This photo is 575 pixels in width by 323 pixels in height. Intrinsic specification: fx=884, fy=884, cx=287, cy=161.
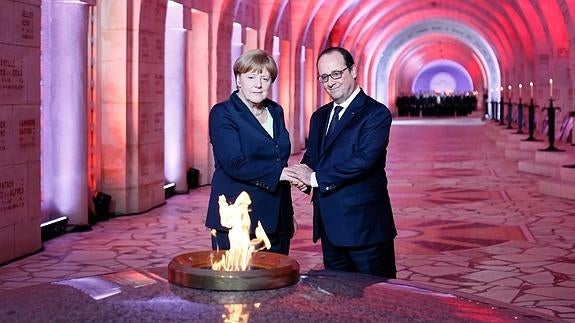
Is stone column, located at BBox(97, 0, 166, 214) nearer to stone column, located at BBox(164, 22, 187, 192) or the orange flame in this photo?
stone column, located at BBox(164, 22, 187, 192)

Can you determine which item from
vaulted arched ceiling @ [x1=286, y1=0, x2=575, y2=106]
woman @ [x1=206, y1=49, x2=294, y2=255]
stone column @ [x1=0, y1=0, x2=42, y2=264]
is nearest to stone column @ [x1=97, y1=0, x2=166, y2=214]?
stone column @ [x1=0, y1=0, x2=42, y2=264]

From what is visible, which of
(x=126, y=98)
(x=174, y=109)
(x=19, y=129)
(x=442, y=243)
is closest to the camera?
(x=19, y=129)

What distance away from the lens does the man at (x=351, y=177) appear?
13.5ft

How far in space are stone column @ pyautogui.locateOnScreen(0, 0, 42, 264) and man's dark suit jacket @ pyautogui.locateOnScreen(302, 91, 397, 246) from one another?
420 cm

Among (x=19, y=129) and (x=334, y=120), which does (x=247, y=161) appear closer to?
(x=334, y=120)

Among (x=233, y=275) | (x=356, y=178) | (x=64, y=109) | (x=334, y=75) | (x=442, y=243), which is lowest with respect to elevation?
(x=442, y=243)

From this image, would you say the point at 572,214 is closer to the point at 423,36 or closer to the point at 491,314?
the point at 491,314

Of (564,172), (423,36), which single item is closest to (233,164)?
(564,172)

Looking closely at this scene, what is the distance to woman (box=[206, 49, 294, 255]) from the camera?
416 centimetres

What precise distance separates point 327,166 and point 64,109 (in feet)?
19.6

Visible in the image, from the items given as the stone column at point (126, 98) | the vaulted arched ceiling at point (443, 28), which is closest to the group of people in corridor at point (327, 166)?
the stone column at point (126, 98)

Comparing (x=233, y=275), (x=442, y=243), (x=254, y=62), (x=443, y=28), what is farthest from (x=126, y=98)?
(x=443, y=28)

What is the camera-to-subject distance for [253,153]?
167 inches

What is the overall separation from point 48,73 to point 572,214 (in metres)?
6.32
